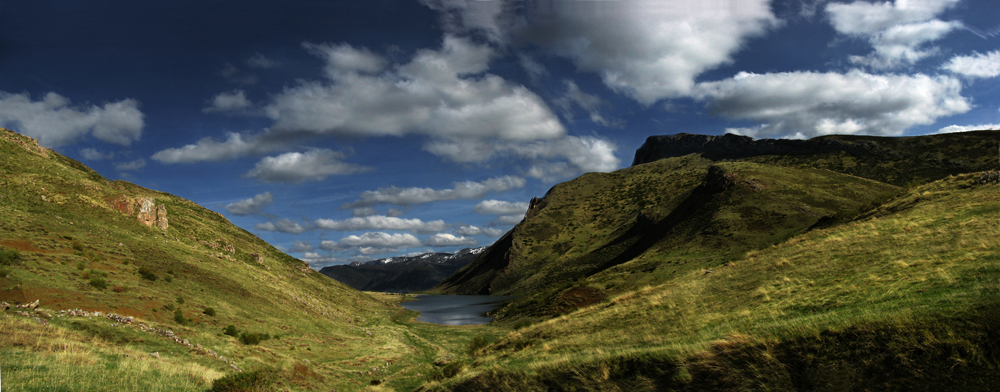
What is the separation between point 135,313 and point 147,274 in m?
8.47

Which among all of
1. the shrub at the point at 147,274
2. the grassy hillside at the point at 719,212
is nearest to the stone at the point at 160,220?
the shrub at the point at 147,274

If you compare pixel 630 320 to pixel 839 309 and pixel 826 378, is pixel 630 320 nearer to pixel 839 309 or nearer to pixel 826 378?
pixel 839 309

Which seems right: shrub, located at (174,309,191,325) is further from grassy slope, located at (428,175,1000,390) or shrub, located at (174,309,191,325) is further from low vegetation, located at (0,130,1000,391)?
grassy slope, located at (428,175,1000,390)

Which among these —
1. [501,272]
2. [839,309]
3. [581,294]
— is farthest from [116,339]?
[501,272]

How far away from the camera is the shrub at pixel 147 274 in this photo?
3162 centimetres

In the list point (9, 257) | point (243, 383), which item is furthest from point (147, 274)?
point (243, 383)

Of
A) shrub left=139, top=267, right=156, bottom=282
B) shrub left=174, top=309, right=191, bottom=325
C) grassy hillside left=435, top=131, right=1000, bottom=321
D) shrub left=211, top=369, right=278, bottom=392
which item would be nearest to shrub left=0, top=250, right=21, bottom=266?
shrub left=139, top=267, right=156, bottom=282

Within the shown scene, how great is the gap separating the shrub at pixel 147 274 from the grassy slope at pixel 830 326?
30858 mm

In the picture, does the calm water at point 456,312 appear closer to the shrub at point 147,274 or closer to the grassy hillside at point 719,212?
the grassy hillside at point 719,212

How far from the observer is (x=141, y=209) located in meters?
46.9

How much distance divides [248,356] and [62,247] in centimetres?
1890

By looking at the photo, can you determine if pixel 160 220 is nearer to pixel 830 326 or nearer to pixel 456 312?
pixel 830 326

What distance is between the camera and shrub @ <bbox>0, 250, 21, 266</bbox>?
79.0 feet

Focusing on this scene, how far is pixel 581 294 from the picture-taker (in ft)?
168
